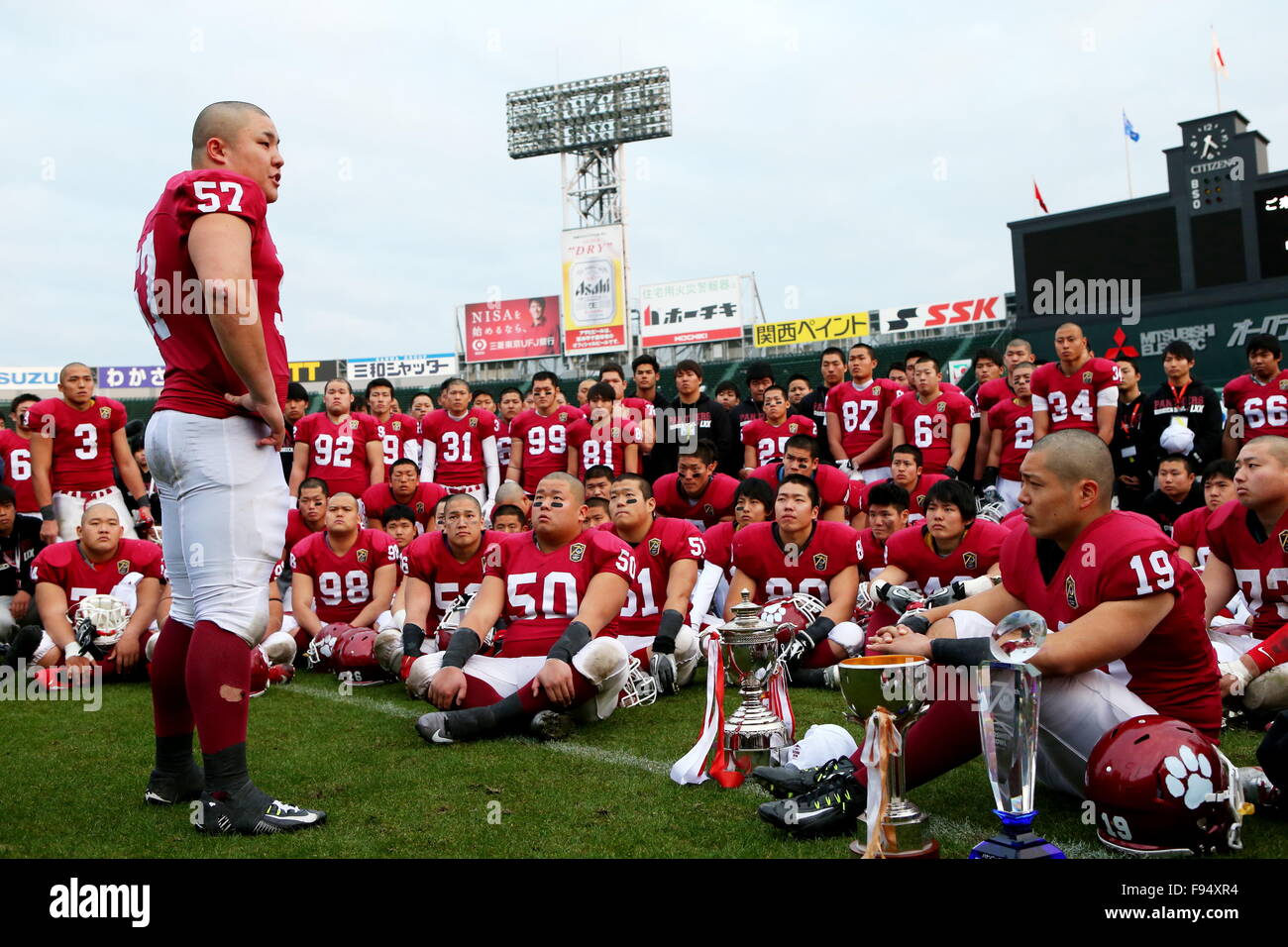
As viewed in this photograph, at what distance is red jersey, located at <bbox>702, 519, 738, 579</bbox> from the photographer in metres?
6.50

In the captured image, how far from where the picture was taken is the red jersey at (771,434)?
8.96 meters

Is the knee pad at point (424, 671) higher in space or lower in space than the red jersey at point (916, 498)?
lower

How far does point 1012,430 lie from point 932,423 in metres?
0.71

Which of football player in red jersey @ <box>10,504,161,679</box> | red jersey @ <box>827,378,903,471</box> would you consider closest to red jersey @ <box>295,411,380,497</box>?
football player in red jersey @ <box>10,504,161,679</box>

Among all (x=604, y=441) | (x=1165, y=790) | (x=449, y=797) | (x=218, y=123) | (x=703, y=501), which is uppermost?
(x=218, y=123)

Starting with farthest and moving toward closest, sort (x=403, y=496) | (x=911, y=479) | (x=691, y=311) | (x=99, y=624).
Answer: (x=691, y=311) < (x=403, y=496) < (x=911, y=479) < (x=99, y=624)

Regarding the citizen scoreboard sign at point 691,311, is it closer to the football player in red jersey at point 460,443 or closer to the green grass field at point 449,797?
the football player in red jersey at point 460,443

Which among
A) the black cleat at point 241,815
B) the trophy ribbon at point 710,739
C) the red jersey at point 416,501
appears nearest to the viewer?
the black cleat at point 241,815

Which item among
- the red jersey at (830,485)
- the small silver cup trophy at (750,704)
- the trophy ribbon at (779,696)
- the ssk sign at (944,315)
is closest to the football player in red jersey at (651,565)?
the red jersey at (830,485)

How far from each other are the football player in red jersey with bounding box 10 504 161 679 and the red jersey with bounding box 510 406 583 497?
135 inches

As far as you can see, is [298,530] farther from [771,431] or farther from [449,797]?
[449,797]

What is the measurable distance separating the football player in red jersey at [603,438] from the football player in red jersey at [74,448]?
138 inches

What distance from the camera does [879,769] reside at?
261 centimetres

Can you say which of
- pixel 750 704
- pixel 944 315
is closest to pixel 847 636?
pixel 750 704
